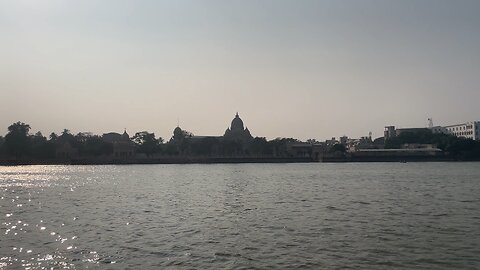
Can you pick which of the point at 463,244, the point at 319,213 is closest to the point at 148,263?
the point at 463,244

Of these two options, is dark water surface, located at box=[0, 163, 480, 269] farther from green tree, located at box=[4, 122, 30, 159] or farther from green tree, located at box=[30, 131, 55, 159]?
green tree, located at box=[30, 131, 55, 159]

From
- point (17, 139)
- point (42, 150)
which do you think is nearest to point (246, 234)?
point (17, 139)

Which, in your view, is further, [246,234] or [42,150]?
[42,150]

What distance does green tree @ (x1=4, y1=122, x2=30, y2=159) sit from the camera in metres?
167

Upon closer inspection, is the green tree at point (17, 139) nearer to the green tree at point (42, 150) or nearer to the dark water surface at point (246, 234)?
the green tree at point (42, 150)

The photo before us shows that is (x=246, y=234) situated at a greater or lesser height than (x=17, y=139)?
lesser

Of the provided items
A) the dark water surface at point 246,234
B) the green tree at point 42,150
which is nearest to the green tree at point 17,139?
the green tree at point 42,150

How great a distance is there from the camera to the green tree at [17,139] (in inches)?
6560

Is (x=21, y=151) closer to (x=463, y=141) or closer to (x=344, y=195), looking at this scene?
(x=463, y=141)

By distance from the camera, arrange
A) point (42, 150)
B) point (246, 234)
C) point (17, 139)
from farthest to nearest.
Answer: point (42, 150), point (17, 139), point (246, 234)

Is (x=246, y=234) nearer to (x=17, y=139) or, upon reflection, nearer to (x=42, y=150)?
(x=17, y=139)

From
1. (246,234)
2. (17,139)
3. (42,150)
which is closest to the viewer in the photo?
(246,234)

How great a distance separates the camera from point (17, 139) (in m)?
167

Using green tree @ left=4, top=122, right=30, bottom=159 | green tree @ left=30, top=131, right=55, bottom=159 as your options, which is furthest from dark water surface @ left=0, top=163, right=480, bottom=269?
green tree @ left=30, top=131, right=55, bottom=159
